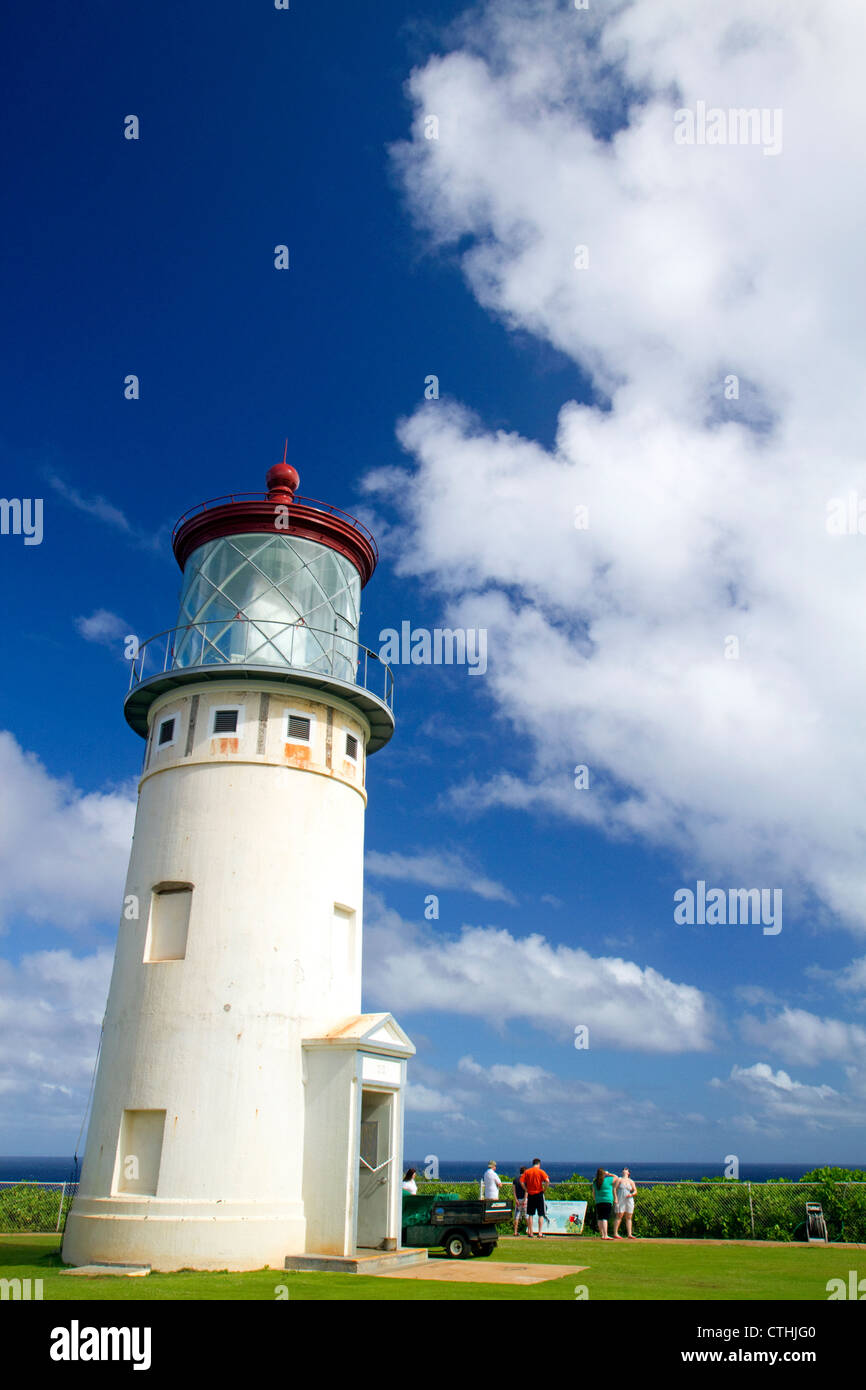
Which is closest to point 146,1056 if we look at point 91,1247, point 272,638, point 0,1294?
point 91,1247

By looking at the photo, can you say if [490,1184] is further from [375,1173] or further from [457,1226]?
[375,1173]

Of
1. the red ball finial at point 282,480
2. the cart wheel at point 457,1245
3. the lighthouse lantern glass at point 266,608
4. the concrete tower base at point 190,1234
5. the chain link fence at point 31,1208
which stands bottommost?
the chain link fence at point 31,1208

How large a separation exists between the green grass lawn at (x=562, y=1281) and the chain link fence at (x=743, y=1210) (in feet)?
10.2

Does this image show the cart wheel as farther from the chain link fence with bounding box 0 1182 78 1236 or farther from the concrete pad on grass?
the chain link fence with bounding box 0 1182 78 1236

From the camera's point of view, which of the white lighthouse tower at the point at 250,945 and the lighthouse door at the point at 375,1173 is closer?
the white lighthouse tower at the point at 250,945

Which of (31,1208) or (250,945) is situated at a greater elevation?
(250,945)

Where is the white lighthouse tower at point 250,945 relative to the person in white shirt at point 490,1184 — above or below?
above

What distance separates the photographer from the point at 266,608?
19.9 meters

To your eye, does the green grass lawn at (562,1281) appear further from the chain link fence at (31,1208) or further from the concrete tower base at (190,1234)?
the chain link fence at (31,1208)

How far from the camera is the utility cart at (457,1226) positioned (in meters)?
18.2

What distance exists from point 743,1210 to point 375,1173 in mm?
10242

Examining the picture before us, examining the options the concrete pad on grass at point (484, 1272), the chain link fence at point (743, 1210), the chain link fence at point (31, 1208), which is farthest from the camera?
the chain link fence at point (31, 1208)

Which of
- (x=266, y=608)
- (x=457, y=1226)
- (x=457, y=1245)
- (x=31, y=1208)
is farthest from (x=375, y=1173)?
(x=31, y=1208)

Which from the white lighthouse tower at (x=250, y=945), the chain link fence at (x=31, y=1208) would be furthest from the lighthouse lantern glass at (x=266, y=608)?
the chain link fence at (x=31, y=1208)
